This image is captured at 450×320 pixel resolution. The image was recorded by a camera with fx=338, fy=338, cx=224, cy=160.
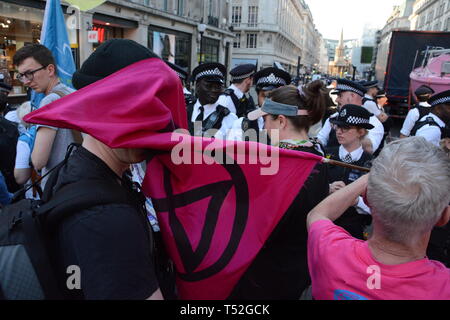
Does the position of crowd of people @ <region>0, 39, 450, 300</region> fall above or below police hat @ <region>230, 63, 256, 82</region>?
below

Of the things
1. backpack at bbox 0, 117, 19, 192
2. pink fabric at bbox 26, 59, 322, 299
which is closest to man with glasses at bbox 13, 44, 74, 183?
backpack at bbox 0, 117, 19, 192

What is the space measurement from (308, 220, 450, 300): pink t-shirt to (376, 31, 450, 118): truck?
16.3m

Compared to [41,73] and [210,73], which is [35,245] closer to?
[41,73]

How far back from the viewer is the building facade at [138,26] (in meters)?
12.4

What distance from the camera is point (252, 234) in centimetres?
159

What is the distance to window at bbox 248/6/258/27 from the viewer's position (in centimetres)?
5894

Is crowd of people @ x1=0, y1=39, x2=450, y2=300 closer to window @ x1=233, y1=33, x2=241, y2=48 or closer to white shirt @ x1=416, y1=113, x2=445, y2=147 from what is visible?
white shirt @ x1=416, y1=113, x2=445, y2=147

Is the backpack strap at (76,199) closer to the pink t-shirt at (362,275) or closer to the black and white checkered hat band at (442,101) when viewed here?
the pink t-shirt at (362,275)

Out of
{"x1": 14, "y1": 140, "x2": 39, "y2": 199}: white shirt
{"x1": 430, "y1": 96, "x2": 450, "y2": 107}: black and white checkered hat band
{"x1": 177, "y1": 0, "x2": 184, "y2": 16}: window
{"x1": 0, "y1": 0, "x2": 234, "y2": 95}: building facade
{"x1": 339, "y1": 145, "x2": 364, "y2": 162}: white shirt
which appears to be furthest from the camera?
{"x1": 177, "y1": 0, "x2": 184, "y2": 16}: window

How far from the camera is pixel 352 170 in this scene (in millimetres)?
3002

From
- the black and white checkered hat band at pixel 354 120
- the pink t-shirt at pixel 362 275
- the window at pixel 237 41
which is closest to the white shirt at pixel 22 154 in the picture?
the pink t-shirt at pixel 362 275

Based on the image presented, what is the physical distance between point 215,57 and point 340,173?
Result: 31232 millimetres

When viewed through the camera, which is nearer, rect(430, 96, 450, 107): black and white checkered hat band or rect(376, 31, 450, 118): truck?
rect(430, 96, 450, 107): black and white checkered hat band
